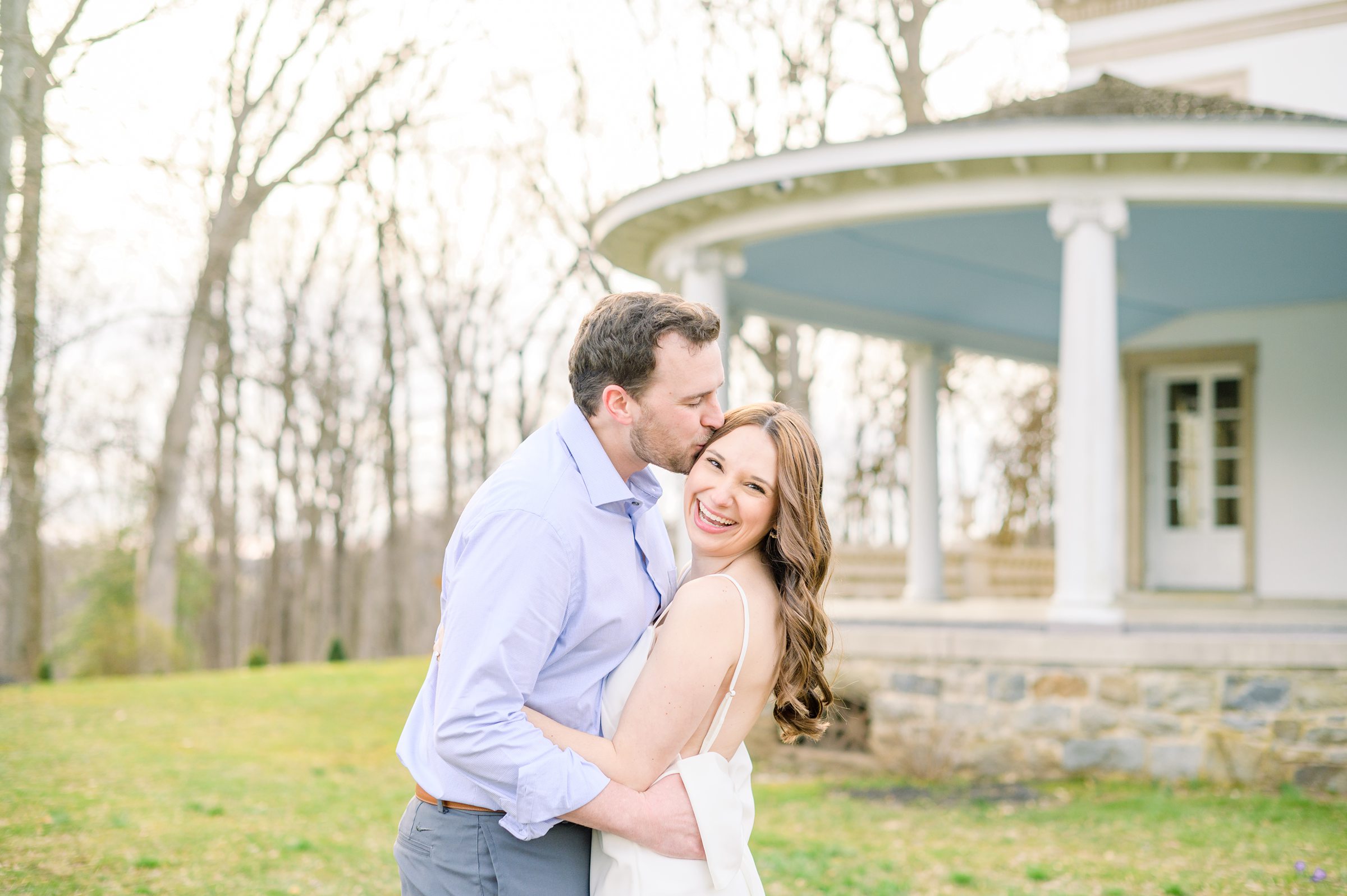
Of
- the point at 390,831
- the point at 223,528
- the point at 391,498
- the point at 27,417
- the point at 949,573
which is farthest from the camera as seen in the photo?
the point at 223,528

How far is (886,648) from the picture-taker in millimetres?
8164

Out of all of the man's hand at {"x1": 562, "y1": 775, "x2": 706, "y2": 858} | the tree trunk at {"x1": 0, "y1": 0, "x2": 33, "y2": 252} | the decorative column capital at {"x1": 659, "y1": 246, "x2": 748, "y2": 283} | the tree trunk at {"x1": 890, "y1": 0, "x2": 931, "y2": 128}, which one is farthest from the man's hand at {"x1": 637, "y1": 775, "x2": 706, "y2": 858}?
the tree trunk at {"x1": 890, "y1": 0, "x2": 931, "y2": 128}

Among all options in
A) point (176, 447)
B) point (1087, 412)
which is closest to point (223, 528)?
point (176, 447)

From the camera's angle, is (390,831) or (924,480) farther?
(924,480)

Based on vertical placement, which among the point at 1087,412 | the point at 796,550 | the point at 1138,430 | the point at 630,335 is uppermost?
the point at 1138,430

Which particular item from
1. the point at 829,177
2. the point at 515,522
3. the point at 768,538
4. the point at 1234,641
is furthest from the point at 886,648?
the point at 515,522

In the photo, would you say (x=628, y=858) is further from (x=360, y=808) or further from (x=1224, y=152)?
(x=1224, y=152)

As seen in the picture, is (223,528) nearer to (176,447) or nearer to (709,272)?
(176,447)

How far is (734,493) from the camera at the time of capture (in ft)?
7.88

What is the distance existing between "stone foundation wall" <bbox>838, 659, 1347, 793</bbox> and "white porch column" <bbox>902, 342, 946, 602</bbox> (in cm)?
427

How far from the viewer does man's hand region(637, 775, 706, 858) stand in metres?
2.17

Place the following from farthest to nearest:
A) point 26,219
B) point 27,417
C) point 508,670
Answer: point 27,417
point 26,219
point 508,670

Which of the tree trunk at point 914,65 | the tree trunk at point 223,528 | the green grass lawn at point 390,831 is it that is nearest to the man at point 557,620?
the green grass lawn at point 390,831

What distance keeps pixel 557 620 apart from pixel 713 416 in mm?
587
